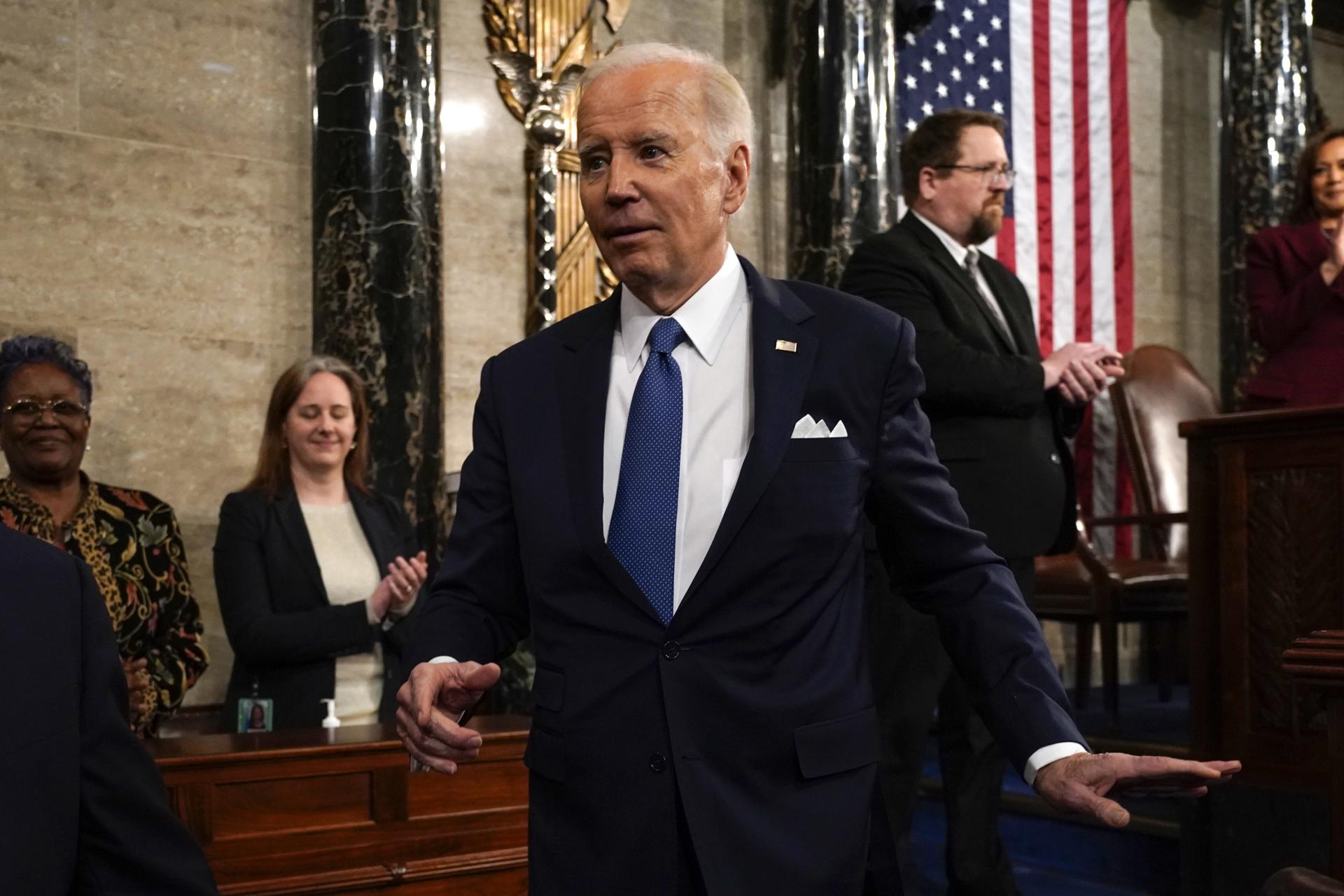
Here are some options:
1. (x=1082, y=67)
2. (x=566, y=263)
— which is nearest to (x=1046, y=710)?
(x=566, y=263)

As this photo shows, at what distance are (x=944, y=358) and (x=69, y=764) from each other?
2.52 metres

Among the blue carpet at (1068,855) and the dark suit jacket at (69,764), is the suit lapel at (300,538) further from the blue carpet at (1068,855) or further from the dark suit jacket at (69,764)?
the dark suit jacket at (69,764)

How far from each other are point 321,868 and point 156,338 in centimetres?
299

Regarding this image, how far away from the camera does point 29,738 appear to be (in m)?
1.26

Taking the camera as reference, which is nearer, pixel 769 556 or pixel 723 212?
pixel 769 556

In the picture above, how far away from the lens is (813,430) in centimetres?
169

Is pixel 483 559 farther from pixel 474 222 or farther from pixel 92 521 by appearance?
pixel 474 222

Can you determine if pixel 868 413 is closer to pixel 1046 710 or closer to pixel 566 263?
pixel 1046 710

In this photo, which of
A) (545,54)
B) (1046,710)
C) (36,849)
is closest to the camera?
(36,849)

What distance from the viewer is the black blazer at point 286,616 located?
400 cm

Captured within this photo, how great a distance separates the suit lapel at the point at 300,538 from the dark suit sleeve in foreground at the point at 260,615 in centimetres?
5

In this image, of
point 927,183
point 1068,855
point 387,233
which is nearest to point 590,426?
point 927,183

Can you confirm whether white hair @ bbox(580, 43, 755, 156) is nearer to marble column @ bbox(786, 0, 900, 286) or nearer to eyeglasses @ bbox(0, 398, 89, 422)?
eyeglasses @ bbox(0, 398, 89, 422)

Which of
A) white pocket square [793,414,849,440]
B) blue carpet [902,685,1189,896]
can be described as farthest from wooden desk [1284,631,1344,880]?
blue carpet [902,685,1189,896]
